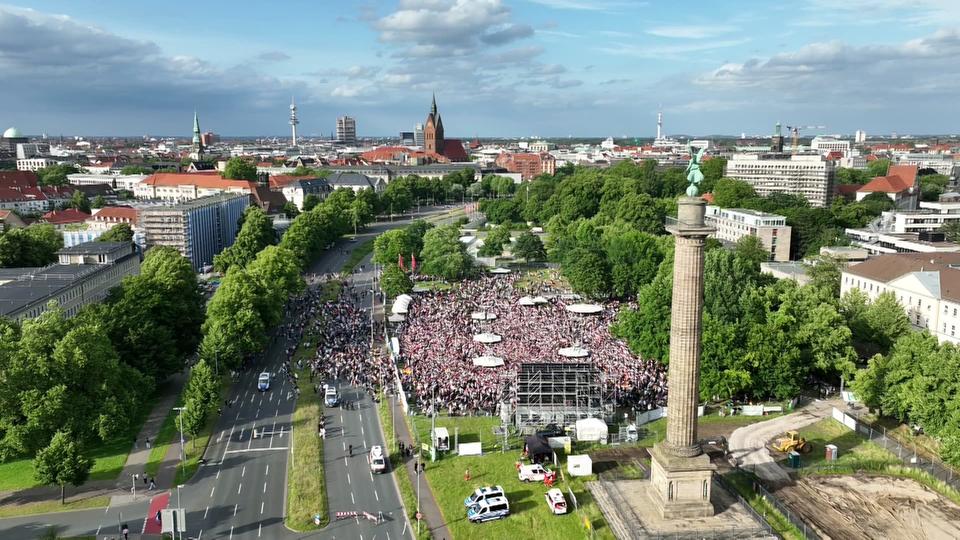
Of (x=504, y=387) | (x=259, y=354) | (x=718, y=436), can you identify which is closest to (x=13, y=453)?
(x=259, y=354)

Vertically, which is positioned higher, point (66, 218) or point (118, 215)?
point (118, 215)

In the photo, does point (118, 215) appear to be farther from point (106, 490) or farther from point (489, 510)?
point (489, 510)

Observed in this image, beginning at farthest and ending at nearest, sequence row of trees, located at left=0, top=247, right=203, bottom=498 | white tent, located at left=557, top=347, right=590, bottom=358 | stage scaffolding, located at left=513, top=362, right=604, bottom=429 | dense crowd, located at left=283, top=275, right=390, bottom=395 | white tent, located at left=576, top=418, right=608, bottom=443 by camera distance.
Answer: dense crowd, located at left=283, top=275, right=390, bottom=395 → white tent, located at left=557, top=347, right=590, bottom=358 → stage scaffolding, located at left=513, top=362, right=604, bottom=429 → white tent, located at left=576, top=418, right=608, bottom=443 → row of trees, located at left=0, top=247, right=203, bottom=498

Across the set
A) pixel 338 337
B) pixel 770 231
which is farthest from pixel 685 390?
pixel 770 231

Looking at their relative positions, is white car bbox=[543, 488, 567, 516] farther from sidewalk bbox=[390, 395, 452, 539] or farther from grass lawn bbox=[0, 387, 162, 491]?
grass lawn bbox=[0, 387, 162, 491]

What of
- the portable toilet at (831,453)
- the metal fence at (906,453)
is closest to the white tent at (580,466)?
the portable toilet at (831,453)

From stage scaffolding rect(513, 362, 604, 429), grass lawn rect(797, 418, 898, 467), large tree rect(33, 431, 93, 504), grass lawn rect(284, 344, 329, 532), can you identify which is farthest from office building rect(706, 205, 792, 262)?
large tree rect(33, 431, 93, 504)

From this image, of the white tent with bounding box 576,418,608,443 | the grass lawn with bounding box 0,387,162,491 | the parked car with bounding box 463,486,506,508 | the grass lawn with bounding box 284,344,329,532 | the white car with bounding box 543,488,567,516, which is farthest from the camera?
the white tent with bounding box 576,418,608,443
